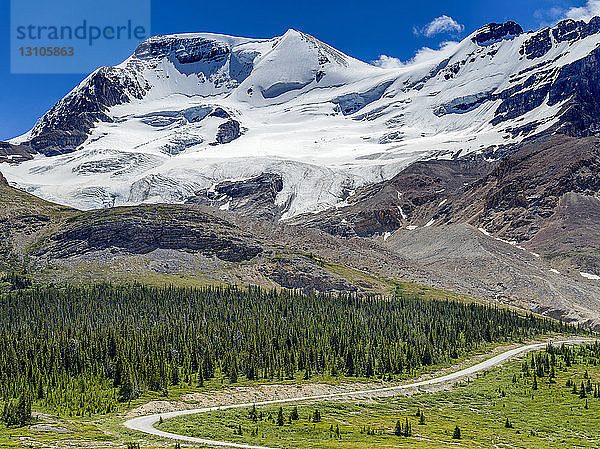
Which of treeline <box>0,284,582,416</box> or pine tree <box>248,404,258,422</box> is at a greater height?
treeline <box>0,284,582,416</box>

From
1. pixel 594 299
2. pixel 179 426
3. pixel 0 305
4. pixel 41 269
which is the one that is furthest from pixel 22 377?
pixel 594 299

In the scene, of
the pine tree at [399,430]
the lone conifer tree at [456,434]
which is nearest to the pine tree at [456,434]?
the lone conifer tree at [456,434]

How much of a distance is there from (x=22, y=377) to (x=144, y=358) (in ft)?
48.8

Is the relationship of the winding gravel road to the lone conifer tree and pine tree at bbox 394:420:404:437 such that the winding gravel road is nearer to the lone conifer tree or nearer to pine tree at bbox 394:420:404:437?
pine tree at bbox 394:420:404:437

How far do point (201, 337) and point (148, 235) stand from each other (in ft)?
288

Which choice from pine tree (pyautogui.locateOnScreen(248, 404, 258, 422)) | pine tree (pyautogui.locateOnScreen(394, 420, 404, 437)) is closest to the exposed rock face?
pine tree (pyautogui.locateOnScreen(248, 404, 258, 422))

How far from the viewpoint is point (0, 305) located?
116 m

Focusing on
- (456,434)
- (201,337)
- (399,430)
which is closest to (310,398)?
(399,430)

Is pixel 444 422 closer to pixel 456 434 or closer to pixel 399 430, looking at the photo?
pixel 456 434

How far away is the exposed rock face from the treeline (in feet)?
111

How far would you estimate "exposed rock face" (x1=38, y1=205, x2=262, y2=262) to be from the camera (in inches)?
6639

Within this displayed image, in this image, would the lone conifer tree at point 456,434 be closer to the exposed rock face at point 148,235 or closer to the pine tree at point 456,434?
the pine tree at point 456,434

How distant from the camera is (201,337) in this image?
93125 mm

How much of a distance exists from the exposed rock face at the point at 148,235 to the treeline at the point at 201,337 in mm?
33958
